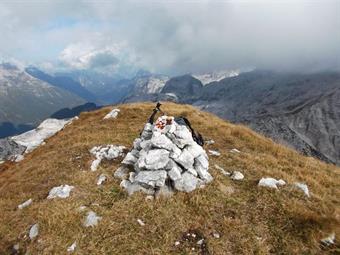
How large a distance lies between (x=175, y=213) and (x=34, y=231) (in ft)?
20.8

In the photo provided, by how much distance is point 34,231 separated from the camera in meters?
16.7

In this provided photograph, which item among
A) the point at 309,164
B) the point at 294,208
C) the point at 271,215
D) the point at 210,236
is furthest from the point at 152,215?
the point at 309,164

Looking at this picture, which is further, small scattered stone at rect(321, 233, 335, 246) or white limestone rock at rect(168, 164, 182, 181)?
white limestone rock at rect(168, 164, 182, 181)

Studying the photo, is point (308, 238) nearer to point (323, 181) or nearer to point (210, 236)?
point (210, 236)

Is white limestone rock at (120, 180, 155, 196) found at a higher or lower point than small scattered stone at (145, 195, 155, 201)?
higher

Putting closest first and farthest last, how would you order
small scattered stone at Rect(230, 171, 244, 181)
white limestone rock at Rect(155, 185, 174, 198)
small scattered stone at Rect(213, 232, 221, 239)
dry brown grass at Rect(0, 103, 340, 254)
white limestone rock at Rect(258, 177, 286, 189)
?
dry brown grass at Rect(0, 103, 340, 254)
small scattered stone at Rect(213, 232, 221, 239)
white limestone rock at Rect(155, 185, 174, 198)
white limestone rock at Rect(258, 177, 286, 189)
small scattered stone at Rect(230, 171, 244, 181)

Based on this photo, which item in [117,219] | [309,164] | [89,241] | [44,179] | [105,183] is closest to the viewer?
[89,241]

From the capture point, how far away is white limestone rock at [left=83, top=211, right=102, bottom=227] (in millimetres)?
16641

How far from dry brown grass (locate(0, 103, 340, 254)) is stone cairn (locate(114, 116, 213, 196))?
0.63 meters

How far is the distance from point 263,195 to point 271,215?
156 cm

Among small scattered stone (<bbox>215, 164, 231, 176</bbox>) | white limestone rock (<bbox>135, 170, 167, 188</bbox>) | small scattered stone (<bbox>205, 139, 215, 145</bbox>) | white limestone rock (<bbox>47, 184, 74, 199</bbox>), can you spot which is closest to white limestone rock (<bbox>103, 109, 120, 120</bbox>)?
small scattered stone (<bbox>205, 139, 215, 145</bbox>)

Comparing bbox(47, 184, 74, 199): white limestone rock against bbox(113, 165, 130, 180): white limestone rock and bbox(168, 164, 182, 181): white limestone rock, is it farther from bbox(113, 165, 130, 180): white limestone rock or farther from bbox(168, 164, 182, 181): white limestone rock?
bbox(168, 164, 182, 181): white limestone rock

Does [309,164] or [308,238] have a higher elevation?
[308,238]

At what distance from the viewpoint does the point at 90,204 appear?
1820 cm
